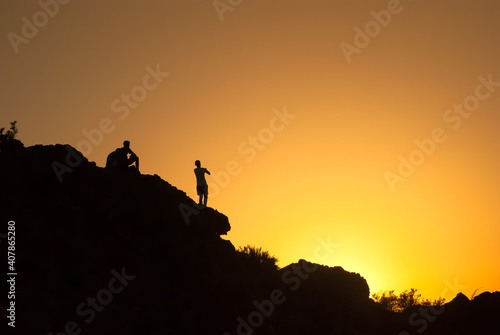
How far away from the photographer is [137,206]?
23516 millimetres

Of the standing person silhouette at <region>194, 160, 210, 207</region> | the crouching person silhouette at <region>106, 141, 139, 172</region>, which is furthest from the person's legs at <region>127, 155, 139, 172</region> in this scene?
the standing person silhouette at <region>194, 160, 210, 207</region>

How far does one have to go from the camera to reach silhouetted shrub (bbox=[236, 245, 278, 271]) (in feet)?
104

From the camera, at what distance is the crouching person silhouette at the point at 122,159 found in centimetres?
2481

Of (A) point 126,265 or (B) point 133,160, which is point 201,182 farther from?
(A) point 126,265

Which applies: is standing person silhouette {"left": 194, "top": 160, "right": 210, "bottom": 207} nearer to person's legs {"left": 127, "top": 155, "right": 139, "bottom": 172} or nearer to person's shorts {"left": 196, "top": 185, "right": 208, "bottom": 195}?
person's shorts {"left": 196, "top": 185, "right": 208, "bottom": 195}

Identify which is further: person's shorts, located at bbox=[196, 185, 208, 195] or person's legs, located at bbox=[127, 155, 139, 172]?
person's shorts, located at bbox=[196, 185, 208, 195]

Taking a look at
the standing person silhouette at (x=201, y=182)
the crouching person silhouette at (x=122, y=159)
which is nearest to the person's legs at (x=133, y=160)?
the crouching person silhouette at (x=122, y=159)

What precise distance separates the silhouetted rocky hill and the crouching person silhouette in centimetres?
65

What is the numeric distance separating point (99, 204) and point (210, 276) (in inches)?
244

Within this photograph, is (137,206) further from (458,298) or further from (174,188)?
(458,298)

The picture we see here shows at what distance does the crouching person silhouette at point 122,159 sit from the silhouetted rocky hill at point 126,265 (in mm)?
651

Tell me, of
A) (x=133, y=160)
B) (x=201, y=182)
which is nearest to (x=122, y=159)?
(x=133, y=160)

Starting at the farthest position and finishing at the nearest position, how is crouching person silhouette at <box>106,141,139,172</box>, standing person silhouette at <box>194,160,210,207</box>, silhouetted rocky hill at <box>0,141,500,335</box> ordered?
standing person silhouette at <box>194,160,210,207</box> < crouching person silhouette at <box>106,141,139,172</box> < silhouetted rocky hill at <box>0,141,500,335</box>

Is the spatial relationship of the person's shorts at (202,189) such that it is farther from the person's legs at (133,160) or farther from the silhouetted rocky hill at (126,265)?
the person's legs at (133,160)
